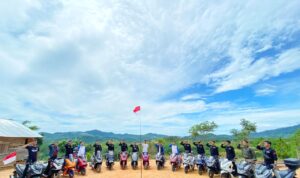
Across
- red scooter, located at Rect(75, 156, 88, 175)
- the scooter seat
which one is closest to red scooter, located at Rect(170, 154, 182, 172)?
red scooter, located at Rect(75, 156, 88, 175)

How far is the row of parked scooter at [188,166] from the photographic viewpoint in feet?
24.9

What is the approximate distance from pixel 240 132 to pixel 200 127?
208 inches

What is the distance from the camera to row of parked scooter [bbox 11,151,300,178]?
7.59m

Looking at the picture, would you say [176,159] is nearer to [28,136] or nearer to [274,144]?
[274,144]

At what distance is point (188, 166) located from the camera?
1265cm

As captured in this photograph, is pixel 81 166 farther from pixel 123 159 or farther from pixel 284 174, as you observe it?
pixel 284 174

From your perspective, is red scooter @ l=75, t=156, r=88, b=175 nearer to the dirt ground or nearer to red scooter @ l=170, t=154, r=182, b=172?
the dirt ground

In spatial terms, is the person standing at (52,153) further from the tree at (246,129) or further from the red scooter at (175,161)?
the tree at (246,129)

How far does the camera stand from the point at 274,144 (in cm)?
2073

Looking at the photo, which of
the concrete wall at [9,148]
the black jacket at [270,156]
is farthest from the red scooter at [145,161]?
the concrete wall at [9,148]

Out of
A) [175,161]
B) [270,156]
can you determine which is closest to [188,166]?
[175,161]

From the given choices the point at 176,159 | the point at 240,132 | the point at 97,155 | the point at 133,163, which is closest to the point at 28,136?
the point at 97,155

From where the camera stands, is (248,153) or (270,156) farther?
(248,153)

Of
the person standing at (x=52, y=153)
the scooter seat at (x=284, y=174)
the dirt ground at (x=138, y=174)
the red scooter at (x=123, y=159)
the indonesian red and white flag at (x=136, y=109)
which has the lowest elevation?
the dirt ground at (x=138, y=174)
